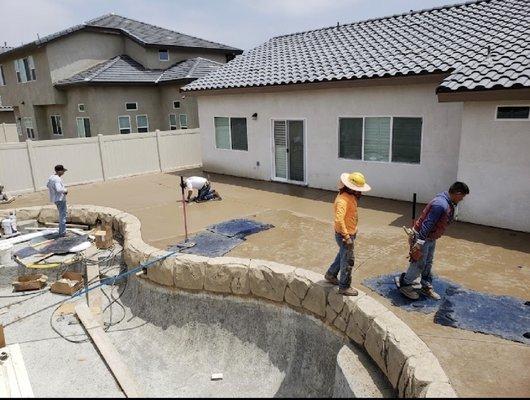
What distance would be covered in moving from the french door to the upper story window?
58.9 ft

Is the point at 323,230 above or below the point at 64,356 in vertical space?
above

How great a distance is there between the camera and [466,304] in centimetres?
547

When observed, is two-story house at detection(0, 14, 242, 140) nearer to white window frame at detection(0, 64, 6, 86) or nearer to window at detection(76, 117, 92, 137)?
window at detection(76, 117, 92, 137)

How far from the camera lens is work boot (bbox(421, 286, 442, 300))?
222 inches

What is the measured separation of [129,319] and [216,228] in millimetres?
2720

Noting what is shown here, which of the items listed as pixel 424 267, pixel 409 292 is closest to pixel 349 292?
pixel 409 292

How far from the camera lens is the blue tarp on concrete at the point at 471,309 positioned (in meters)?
4.90

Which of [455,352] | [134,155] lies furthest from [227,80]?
[455,352]

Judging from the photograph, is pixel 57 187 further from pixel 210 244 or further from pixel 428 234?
pixel 428 234

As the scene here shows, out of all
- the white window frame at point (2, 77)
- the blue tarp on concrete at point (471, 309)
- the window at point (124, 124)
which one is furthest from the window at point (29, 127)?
the blue tarp on concrete at point (471, 309)

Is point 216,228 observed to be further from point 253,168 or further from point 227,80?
point 227,80

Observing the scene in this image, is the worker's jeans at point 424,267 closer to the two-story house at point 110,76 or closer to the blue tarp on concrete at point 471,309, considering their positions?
the blue tarp on concrete at point 471,309

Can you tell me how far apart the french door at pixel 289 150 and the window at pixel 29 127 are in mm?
20039

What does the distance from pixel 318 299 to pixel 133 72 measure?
20.3 m
